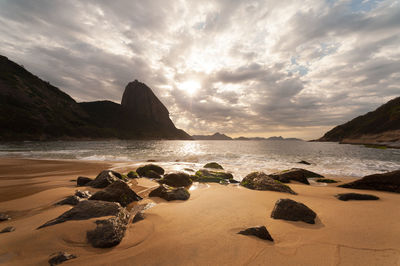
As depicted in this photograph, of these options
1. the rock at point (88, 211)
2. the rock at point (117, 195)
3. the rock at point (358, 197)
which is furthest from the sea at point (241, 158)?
the rock at point (88, 211)

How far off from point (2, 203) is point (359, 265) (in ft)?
30.6

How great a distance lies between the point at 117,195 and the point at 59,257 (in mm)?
2993

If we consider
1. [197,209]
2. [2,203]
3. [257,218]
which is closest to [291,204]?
[257,218]

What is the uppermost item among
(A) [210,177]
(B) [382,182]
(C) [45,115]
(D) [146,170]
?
(C) [45,115]

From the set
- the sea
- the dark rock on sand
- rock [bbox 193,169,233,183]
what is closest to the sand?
rock [bbox 193,169,233,183]

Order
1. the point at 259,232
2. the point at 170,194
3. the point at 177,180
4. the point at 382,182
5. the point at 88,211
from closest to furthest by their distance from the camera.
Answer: the point at 259,232 < the point at 88,211 < the point at 170,194 < the point at 382,182 < the point at 177,180

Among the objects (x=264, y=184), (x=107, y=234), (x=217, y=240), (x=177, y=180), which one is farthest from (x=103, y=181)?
(x=264, y=184)

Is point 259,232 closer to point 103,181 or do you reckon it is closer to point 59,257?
point 59,257

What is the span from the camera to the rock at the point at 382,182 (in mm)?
7411

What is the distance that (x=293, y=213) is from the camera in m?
4.01

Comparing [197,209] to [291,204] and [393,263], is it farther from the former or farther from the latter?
[393,263]

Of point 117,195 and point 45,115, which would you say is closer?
point 117,195

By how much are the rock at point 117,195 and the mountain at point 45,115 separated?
92.8 metres

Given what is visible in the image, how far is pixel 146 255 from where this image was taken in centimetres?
256
